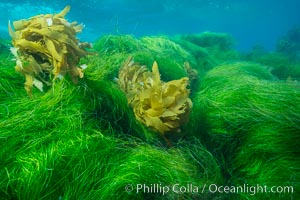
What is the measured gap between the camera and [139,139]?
2090mm

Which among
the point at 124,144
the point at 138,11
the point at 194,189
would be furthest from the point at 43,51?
the point at 138,11

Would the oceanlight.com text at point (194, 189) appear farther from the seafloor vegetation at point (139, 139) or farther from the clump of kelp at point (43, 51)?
the clump of kelp at point (43, 51)

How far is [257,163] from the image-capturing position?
6.27ft

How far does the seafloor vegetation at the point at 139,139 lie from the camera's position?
5.15 ft

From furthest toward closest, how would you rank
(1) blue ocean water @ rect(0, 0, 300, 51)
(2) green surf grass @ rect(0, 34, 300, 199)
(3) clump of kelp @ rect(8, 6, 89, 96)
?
1. (1) blue ocean water @ rect(0, 0, 300, 51)
2. (3) clump of kelp @ rect(8, 6, 89, 96)
3. (2) green surf grass @ rect(0, 34, 300, 199)

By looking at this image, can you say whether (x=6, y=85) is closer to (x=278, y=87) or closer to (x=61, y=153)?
(x=61, y=153)

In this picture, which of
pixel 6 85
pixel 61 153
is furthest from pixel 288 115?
pixel 6 85

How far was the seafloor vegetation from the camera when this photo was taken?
5.15 ft

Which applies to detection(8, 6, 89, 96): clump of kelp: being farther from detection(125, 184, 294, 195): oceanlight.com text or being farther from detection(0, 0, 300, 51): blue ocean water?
detection(0, 0, 300, 51): blue ocean water

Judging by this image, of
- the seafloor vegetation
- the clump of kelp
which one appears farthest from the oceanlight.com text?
the clump of kelp

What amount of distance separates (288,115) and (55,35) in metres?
2.01

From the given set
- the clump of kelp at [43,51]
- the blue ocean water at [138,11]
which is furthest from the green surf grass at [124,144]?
the blue ocean water at [138,11]

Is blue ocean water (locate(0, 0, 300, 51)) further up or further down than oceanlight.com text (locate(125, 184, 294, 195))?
further up

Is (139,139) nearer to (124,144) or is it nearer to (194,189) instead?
(124,144)
